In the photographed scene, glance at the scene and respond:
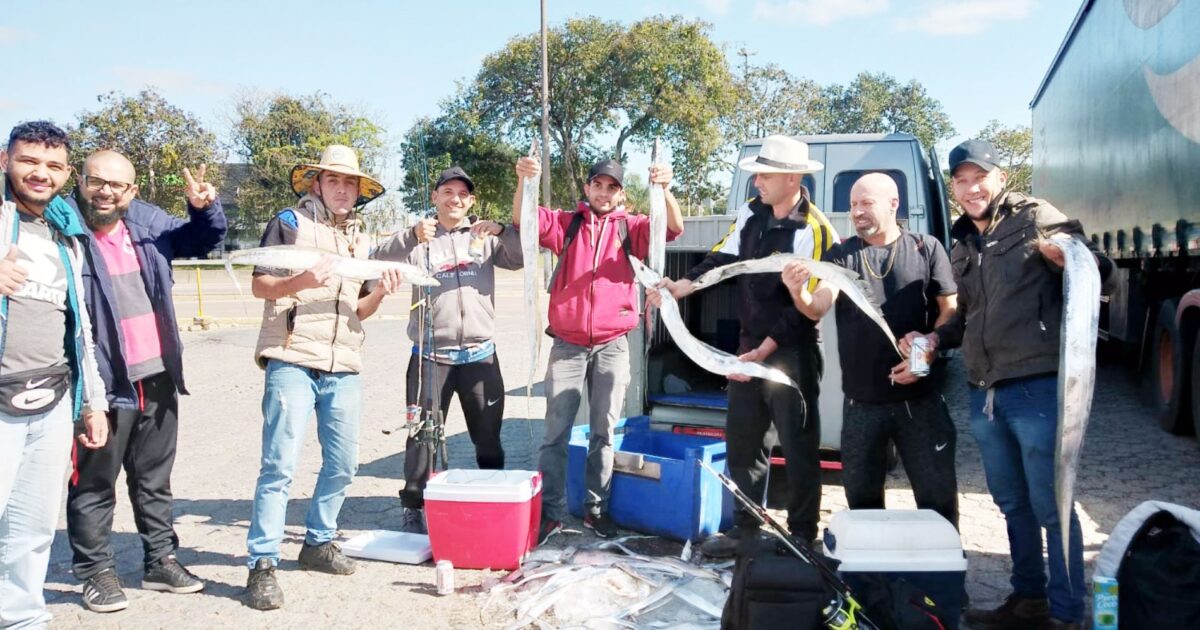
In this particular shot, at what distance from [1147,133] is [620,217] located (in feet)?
18.9

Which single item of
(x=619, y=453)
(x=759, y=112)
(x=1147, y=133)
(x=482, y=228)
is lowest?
(x=619, y=453)

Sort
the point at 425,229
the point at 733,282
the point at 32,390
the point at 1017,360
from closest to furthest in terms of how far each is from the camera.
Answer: the point at 32,390 < the point at 1017,360 < the point at 425,229 < the point at 733,282

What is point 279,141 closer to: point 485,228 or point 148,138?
point 148,138

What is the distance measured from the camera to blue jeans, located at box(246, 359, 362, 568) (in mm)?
3879

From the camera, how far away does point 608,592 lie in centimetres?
385

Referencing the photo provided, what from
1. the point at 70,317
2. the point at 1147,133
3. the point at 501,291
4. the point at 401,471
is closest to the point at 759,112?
the point at 501,291

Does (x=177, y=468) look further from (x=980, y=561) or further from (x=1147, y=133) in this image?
(x=1147, y=133)

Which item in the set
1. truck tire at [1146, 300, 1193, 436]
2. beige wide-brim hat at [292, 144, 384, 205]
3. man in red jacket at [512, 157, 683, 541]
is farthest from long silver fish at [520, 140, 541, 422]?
truck tire at [1146, 300, 1193, 436]

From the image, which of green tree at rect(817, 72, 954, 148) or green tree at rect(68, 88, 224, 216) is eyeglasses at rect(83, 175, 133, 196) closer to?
green tree at rect(68, 88, 224, 216)

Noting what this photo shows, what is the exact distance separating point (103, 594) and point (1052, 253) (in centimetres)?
454

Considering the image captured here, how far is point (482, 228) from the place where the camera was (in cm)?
464

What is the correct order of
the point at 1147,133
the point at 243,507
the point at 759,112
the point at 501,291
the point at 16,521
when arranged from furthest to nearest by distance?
the point at 759,112, the point at 501,291, the point at 1147,133, the point at 243,507, the point at 16,521

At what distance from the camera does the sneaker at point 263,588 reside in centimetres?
379

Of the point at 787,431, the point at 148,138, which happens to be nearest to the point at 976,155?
the point at 787,431
